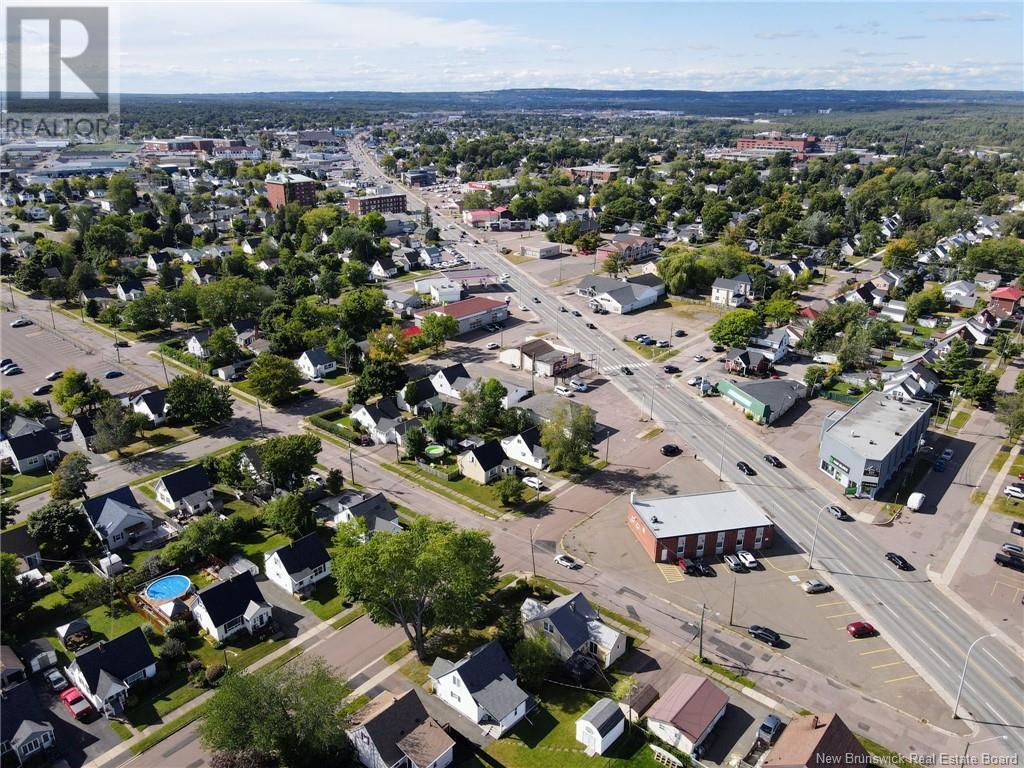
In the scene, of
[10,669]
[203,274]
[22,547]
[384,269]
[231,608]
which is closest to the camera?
[10,669]

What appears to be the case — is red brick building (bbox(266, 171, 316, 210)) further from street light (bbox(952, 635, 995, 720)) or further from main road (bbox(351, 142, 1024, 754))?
street light (bbox(952, 635, 995, 720))

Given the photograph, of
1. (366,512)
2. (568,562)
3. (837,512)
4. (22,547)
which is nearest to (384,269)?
(366,512)

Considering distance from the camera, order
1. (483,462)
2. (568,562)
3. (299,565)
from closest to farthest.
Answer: (299,565) < (568,562) < (483,462)

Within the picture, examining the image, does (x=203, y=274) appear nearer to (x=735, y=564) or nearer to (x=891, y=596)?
(x=735, y=564)

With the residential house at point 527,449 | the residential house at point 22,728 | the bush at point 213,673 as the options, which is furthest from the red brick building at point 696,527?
the residential house at point 22,728

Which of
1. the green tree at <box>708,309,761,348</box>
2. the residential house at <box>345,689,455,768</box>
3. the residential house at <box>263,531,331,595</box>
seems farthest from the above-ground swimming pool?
the green tree at <box>708,309,761,348</box>

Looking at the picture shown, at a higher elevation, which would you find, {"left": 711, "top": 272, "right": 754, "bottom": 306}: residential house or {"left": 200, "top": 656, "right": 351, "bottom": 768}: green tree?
{"left": 711, "top": 272, "right": 754, "bottom": 306}: residential house

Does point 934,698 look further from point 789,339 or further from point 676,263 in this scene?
point 676,263
